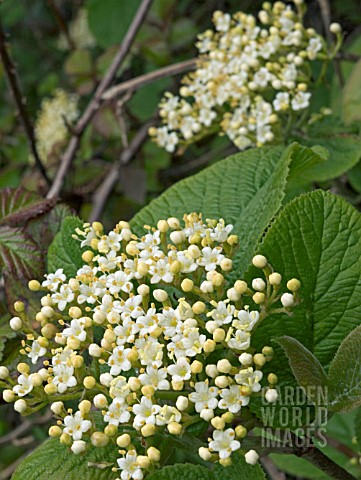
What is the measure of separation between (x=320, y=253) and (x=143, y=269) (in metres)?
0.30

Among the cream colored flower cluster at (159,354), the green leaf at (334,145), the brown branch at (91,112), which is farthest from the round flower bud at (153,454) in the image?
the brown branch at (91,112)

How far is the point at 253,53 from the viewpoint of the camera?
74.8 inches

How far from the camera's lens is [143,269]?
3.96 feet

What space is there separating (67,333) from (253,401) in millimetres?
336

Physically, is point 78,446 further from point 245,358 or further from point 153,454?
point 245,358

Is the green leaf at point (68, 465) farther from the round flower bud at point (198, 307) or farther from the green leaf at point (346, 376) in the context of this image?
the green leaf at point (346, 376)

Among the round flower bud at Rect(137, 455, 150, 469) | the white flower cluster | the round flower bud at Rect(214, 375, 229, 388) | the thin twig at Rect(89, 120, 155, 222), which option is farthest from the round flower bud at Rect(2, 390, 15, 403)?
the white flower cluster

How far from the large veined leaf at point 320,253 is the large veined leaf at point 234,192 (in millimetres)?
190

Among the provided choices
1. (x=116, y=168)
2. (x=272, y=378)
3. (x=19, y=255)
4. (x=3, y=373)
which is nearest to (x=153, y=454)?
(x=272, y=378)

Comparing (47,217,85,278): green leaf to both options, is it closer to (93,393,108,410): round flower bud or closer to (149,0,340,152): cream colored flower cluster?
(93,393,108,410): round flower bud

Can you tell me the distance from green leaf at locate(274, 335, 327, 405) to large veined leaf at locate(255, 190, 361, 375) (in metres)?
0.09

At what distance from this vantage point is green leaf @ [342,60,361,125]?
210 centimetres

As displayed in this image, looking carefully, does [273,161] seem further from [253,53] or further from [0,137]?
[0,137]

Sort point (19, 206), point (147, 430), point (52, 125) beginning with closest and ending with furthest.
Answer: point (147, 430) → point (19, 206) → point (52, 125)
